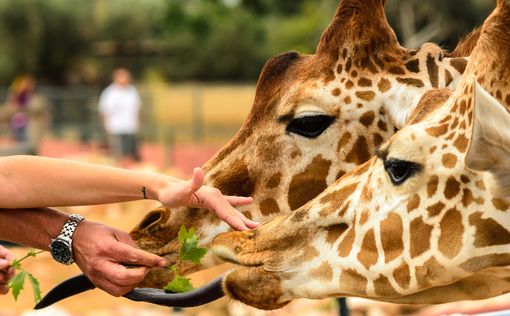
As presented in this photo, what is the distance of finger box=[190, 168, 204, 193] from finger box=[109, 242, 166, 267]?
0.35 meters

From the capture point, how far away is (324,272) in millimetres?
3340

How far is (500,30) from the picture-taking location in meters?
3.21

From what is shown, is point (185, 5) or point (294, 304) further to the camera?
point (185, 5)

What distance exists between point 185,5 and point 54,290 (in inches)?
1763

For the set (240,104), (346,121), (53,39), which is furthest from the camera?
(53,39)

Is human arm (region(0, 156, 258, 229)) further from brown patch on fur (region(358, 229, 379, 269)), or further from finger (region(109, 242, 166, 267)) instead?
brown patch on fur (region(358, 229, 379, 269))

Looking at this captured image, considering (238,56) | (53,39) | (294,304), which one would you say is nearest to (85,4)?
(53,39)

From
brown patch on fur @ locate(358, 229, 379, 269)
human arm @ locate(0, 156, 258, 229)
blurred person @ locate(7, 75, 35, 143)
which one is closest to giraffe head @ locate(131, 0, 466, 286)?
human arm @ locate(0, 156, 258, 229)

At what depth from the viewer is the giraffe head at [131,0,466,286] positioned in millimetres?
4383

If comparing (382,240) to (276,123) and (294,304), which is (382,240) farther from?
(294,304)

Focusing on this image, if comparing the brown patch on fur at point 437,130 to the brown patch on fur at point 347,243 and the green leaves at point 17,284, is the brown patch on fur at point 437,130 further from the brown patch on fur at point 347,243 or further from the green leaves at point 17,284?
the green leaves at point 17,284

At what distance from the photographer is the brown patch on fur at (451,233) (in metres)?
3.02

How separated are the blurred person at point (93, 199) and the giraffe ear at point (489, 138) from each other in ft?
3.59

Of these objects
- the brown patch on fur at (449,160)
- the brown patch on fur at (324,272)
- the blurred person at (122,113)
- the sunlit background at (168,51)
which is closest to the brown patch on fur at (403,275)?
the brown patch on fur at (324,272)
